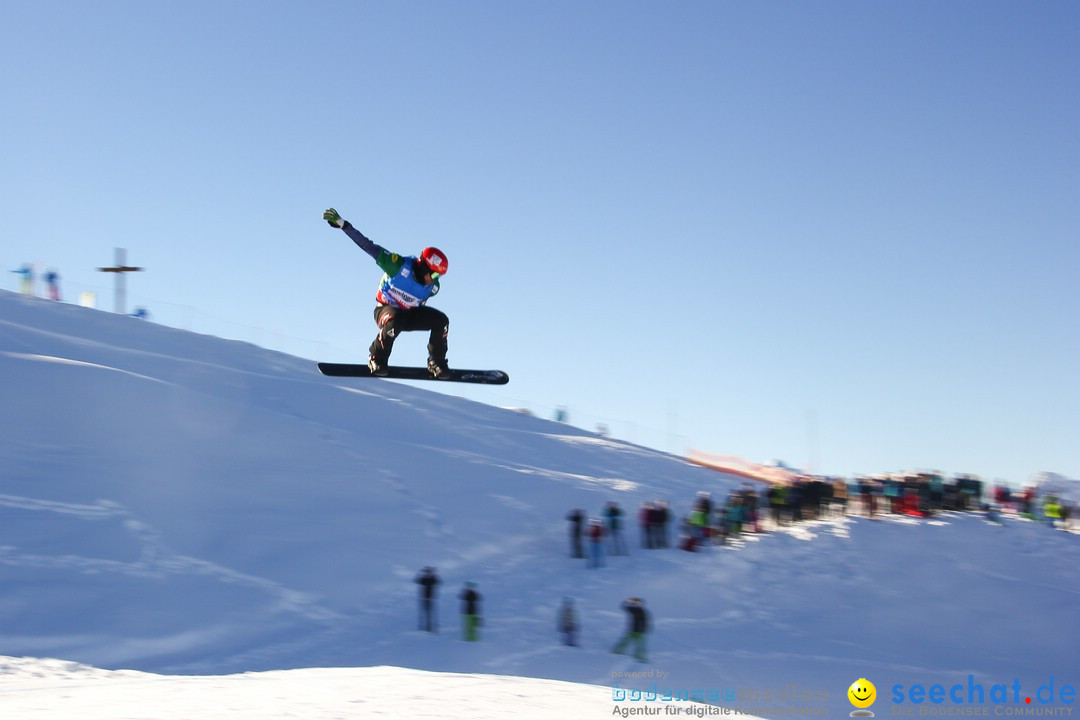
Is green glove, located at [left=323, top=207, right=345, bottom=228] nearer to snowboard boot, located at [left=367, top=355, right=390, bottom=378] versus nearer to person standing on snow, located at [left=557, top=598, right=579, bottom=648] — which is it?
snowboard boot, located at [left=367, top=355, right=390, bottom=378]

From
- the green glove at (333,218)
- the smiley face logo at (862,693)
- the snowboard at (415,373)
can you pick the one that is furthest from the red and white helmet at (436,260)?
the smiley face logo at (862,693)

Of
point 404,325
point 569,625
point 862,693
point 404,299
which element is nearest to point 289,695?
point 569,625

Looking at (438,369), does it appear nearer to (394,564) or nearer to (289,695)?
(289,695)

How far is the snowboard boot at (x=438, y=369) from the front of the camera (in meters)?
7.71

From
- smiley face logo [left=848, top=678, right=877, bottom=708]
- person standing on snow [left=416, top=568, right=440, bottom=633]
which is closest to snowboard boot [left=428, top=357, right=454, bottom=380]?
person standing on snow [left=416, top=568, right=440, bottom=633]

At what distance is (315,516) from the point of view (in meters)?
19.7

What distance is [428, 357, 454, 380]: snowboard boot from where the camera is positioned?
771 cm

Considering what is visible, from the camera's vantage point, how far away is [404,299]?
7074mm

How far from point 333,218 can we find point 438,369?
1734mm

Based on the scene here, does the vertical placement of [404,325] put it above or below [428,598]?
above

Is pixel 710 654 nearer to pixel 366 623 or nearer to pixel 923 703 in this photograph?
pixel 923 703

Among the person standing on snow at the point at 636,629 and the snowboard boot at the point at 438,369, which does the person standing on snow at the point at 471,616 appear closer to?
the person standing on snow at the point at 636,629

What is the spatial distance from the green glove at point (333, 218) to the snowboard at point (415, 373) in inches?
54.4

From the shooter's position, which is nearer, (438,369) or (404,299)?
(404,299)
